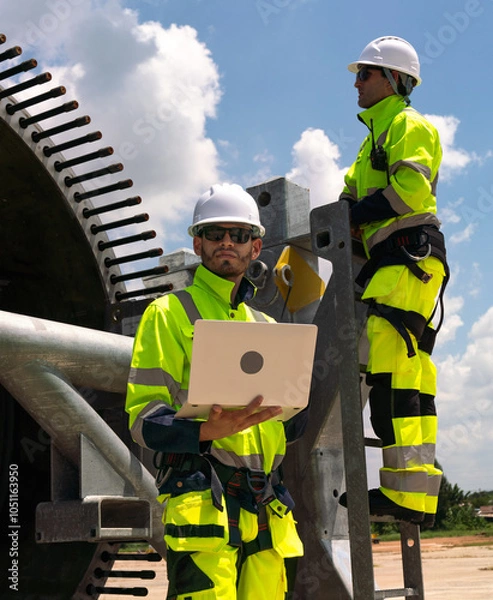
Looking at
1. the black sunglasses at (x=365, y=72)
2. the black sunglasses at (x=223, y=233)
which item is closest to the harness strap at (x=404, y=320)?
the black sunglasses at (x=223, y=233)

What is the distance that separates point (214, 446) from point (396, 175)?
139cm

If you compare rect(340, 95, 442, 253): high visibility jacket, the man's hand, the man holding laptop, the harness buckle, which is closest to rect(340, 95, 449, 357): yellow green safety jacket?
rect(340, 95, 442, 253): high visibility jacket

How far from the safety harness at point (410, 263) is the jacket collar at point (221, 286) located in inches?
24.8

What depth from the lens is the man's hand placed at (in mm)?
2629

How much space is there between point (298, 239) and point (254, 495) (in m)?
1.56

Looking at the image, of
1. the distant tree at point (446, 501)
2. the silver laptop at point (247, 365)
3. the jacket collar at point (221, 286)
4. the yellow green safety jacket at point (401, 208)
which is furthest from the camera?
the distant tree at point (446, 501)

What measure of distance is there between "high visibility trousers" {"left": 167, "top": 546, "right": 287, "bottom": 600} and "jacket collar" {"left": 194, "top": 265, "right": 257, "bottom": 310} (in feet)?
2.68

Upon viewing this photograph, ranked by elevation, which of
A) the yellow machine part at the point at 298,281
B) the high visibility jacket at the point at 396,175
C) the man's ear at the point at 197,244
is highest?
the high visibility jacket at the point at 396,175

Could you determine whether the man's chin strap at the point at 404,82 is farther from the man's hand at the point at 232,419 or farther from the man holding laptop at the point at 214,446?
the man's hand at the point at 232,419

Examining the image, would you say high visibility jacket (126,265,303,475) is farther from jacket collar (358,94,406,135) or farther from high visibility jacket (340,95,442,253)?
jacket collar (358,94,406,135)

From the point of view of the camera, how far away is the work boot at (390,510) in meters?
3.41

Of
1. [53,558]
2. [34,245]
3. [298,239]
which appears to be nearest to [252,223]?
[298,239]

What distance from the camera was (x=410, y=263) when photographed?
354 cm

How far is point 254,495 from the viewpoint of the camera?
9.48 feet
